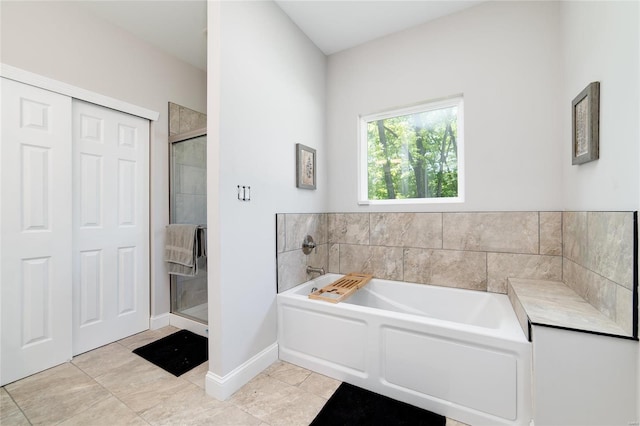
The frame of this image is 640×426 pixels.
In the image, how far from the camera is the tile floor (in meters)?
1.44

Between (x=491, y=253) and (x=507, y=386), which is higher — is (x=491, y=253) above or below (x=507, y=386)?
above

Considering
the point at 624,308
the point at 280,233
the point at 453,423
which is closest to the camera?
the point at 624,308

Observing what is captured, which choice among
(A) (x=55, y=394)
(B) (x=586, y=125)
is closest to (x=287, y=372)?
(A) (x=55, y=394)

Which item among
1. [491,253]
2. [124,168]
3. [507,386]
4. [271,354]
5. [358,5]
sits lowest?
[271,354]

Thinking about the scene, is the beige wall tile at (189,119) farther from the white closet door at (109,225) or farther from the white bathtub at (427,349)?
the white bathtub at (427,349)

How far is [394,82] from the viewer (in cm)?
247

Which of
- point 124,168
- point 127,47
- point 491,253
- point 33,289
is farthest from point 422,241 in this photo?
point 127,47

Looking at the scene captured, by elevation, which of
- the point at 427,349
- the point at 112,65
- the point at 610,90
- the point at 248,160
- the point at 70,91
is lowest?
the point at 427,349

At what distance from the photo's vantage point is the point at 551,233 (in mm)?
1899

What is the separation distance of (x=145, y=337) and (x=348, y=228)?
7.18ft

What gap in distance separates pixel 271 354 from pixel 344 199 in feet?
5.16

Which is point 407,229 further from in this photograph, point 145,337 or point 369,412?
point 145,337

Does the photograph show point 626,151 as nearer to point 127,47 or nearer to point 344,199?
point 344,199

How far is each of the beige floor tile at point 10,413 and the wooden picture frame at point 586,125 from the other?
3.39 metres
